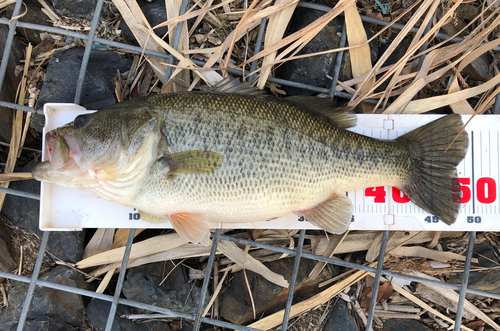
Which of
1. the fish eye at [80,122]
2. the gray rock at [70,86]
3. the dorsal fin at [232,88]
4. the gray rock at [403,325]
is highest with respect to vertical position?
the gray rock at [70,86]

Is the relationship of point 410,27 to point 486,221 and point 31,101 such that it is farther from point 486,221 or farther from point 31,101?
point 31,101

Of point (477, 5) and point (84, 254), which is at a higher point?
point (477, 5)

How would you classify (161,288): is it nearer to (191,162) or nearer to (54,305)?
(54,305)

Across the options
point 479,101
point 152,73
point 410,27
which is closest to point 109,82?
point 152,73

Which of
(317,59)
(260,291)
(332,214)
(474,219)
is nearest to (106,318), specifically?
(260,291)

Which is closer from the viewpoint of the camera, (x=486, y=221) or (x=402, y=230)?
(x=486, y=221)

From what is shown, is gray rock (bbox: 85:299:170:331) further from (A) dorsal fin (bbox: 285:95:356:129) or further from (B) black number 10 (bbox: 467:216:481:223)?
(B) black number 10 (bbox: 467:216:481:223)

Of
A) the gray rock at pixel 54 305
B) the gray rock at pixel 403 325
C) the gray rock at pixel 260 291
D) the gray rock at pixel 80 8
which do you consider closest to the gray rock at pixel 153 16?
the gray rock at pixel 80 8

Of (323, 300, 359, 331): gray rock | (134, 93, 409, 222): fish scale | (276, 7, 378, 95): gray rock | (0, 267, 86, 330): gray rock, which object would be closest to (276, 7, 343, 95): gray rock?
(276, 7, 378, 95): gray rock

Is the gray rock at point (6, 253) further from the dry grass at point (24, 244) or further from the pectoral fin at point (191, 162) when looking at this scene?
the pectoral fin at point (191, 162)
